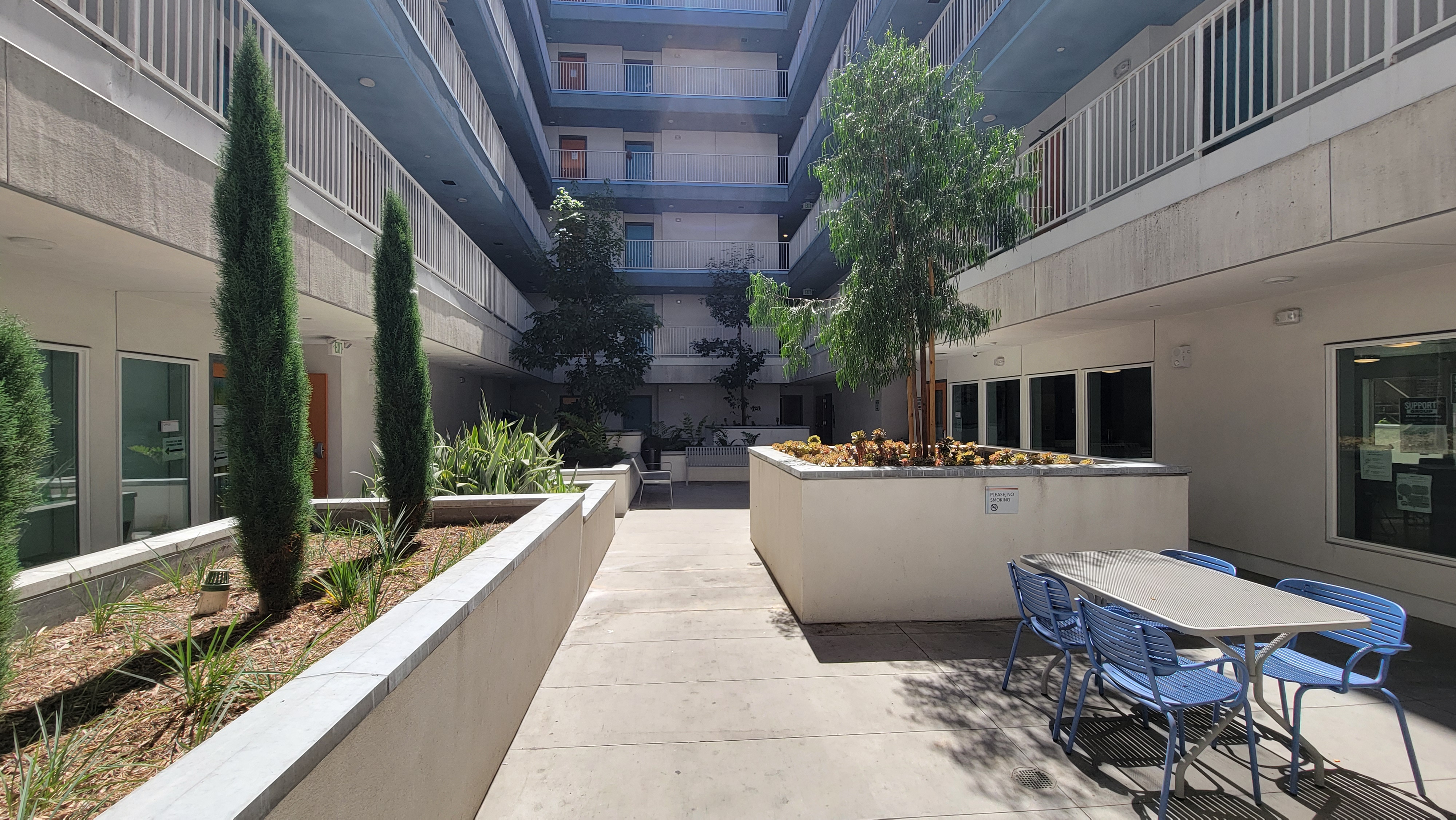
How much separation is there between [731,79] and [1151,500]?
68.8 feet

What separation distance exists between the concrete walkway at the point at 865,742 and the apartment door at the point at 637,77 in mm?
21294

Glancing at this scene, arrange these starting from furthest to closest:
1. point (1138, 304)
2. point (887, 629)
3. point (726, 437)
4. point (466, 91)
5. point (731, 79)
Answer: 1. point (731, 79)
2. point (726, 437)
3. point (466, 91)
4. point (1138, 304)
5. point (887, 629)

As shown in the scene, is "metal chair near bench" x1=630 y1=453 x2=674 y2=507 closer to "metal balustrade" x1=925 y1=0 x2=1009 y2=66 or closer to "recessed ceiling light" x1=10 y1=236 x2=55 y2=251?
"metal balustrade" x1=925 y1=0 x2=1009 y2=66

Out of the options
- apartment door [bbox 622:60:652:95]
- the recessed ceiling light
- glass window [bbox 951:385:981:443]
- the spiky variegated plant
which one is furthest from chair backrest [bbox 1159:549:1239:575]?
apartment door [bbox 622:60:652:95]

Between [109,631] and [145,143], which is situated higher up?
[145,143]

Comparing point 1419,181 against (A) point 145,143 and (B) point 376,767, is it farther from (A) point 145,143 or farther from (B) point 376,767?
(A) point 145,143

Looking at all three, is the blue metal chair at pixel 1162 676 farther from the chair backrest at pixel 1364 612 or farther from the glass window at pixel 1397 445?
the glass window at pixel 1397 445

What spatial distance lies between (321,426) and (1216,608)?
9501 mm

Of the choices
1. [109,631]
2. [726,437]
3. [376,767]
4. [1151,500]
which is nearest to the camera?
[376,767]

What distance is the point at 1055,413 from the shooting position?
372 inches

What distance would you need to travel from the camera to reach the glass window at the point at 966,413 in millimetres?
11898

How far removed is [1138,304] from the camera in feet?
20.5

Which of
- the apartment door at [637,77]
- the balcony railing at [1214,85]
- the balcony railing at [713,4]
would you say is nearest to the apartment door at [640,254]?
the apartment door at [637,77]

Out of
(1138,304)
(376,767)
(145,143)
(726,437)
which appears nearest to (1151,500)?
(1138,304)
